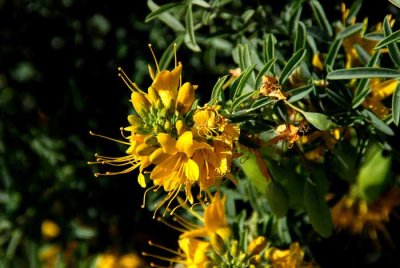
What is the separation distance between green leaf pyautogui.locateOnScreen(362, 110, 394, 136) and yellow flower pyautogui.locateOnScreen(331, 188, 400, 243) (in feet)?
2.33

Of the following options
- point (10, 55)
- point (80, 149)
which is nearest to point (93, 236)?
point (80, 149)

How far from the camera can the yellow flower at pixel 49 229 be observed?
2584mm

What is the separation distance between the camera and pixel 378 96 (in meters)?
1.79

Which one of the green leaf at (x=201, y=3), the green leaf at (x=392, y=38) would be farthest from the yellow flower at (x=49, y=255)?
the green leaf at (x=392, y=38)

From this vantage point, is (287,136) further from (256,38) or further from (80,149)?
(80,149)

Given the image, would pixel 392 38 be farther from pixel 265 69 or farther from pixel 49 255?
pixel 49 255

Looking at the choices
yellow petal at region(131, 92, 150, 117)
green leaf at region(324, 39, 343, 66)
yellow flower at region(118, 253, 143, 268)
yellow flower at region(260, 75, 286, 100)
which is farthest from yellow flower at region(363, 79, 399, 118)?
yellow flower at region(118, 253, 143, 268)

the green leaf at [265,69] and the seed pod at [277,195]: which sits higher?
the green leaf at [265,69]

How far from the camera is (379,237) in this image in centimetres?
250

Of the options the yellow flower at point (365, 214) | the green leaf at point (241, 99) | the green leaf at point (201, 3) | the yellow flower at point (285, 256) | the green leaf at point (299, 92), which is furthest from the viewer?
the yellow flower at point (365, 214)

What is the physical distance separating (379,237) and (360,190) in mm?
412

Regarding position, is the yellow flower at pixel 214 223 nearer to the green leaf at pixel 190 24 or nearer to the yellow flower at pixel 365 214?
the green leaf at pixel 190 24

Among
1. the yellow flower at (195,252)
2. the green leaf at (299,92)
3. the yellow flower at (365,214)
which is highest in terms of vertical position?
the green leaf at (299,92)

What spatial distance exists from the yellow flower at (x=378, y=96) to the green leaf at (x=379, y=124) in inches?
3.7
